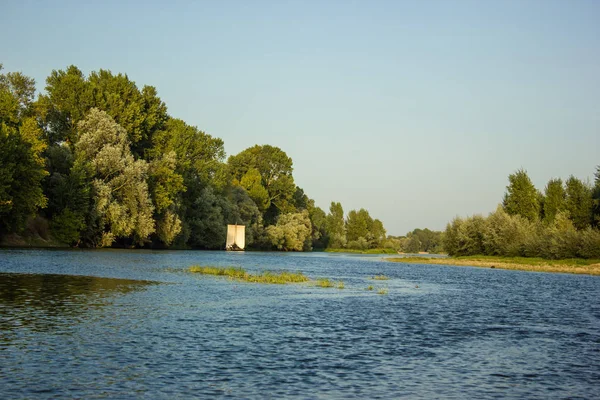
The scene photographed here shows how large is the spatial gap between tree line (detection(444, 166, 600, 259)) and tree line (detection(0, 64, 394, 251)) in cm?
5099

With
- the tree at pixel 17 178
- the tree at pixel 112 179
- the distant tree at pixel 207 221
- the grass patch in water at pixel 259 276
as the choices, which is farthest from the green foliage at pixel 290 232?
the grass patch in water at pixel 259 276

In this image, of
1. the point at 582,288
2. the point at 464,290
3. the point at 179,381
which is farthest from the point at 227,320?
the point at 582,288

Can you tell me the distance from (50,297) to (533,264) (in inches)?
2895

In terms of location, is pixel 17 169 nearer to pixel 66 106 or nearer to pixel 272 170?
pixel 66 106

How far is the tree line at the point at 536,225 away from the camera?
86.2 m

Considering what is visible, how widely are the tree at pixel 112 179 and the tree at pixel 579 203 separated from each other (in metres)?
67.6

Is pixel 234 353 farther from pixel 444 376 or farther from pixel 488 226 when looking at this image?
pixel 488 226

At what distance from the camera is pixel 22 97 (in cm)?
9400

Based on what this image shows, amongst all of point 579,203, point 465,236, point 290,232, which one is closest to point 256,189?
point 290,232

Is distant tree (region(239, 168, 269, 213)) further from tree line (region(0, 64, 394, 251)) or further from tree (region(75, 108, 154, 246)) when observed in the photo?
tree (region(75, 108, 154, 246))

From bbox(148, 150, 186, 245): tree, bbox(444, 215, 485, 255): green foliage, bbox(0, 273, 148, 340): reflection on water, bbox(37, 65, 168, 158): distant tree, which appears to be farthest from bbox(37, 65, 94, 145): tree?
bbox(444, 215, 485, 255): green foliage

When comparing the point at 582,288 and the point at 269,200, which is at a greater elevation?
the point at 269,200

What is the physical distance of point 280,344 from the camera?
20.8m

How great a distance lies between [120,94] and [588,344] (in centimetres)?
9533
